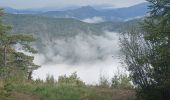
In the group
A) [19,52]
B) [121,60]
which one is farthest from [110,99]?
[19,52]

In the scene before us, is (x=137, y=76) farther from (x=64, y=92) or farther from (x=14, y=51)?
(x=14, y=51)

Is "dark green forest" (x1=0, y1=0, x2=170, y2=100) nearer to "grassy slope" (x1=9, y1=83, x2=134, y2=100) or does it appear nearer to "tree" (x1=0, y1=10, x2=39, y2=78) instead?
"grassy slope" (x1=9, y1=83, x2=134, y2=100)

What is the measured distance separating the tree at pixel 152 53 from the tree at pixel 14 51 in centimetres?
2387

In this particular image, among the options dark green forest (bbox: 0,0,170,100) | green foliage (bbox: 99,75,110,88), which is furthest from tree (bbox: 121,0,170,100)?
green foliage (bbox: 99,75,110,88)

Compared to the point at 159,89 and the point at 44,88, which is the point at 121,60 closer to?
the point at 159,89

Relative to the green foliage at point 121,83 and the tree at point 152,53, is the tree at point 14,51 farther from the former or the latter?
the tree at point 152,53

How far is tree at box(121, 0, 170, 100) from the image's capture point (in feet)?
51.3

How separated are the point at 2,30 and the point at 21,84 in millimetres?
22216

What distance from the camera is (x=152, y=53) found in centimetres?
1767

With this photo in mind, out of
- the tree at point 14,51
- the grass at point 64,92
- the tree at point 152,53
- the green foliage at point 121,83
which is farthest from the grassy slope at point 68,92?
the tree at point 14,51

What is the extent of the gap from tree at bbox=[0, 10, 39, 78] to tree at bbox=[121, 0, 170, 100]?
2387 cm

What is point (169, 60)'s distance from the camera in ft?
50.2

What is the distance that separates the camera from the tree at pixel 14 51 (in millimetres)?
42375

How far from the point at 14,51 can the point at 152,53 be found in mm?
29724
